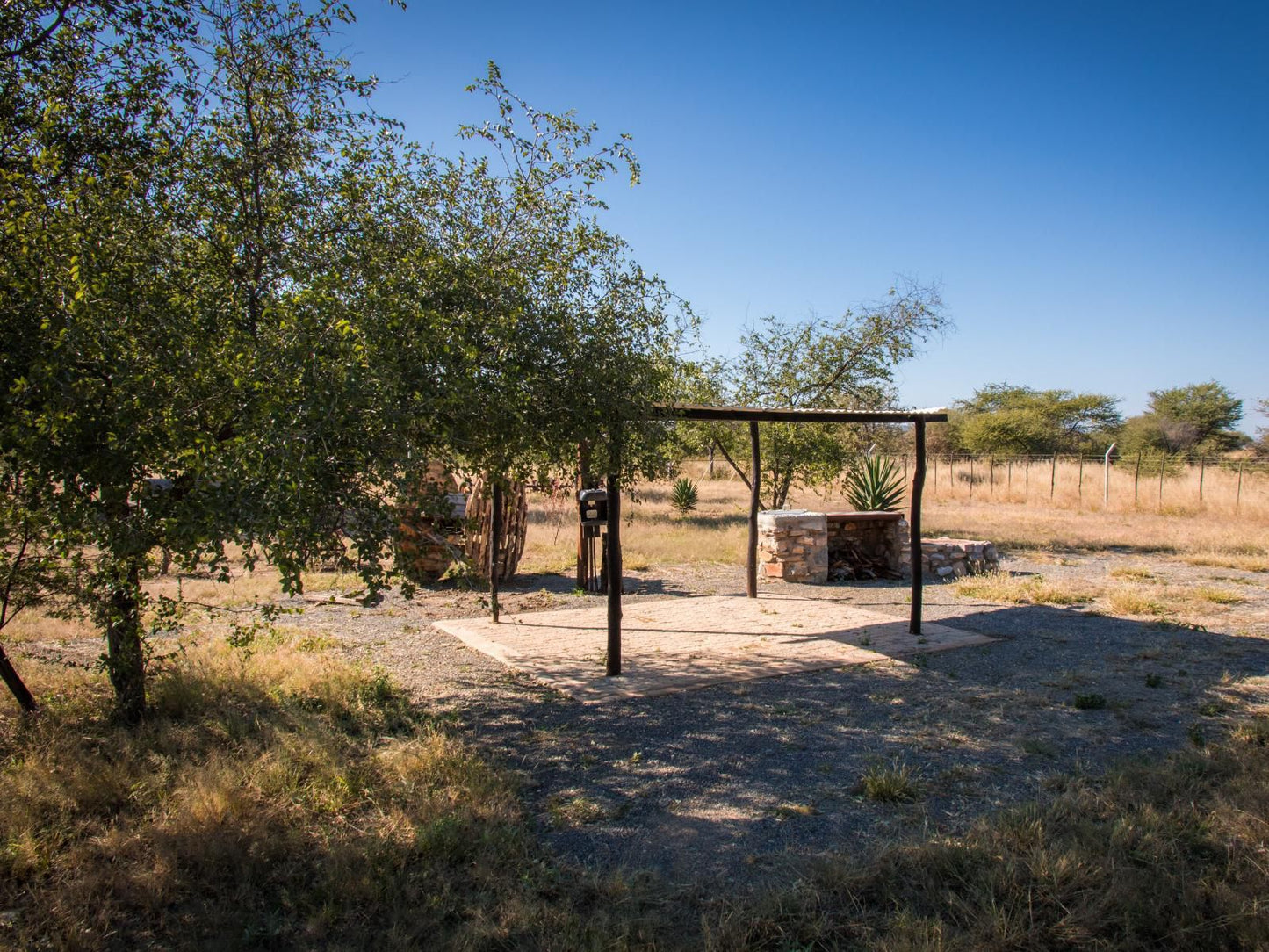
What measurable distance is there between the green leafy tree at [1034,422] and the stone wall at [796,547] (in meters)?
29.8

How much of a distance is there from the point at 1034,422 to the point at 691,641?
39.8 metres

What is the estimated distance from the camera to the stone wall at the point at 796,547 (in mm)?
12039

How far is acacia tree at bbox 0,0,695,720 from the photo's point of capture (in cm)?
331

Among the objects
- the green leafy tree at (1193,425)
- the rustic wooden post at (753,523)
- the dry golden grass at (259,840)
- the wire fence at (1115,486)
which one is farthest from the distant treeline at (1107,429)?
the dry golden grass at (259,840)

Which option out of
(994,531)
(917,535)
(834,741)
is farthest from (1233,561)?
(834,741)

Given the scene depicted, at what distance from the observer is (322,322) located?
3.73 m

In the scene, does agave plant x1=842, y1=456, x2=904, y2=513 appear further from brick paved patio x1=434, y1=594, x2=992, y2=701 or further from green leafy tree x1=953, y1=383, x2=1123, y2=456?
green leafy tree x1=953, y1=383, x2=1123, y2=456

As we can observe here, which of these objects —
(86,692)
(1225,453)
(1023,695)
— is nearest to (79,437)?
(86,692)

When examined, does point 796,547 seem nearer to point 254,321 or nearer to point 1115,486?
point 254,321

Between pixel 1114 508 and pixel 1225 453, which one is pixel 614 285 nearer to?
pixel 1114 508

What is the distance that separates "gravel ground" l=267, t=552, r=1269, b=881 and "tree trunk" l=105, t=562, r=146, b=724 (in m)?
1.90

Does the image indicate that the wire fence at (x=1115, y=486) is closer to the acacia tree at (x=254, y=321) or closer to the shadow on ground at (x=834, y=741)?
the shadow on ground at (x=834, y=741)

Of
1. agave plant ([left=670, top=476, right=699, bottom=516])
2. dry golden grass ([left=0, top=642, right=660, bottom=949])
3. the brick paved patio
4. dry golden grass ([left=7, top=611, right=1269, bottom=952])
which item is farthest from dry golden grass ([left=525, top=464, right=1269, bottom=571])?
dry golden grass ([left=7, top=611, right=1269, bottom=952])

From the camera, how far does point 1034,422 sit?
137 ft
